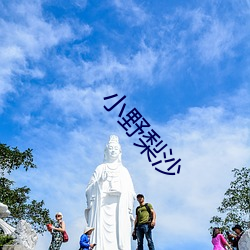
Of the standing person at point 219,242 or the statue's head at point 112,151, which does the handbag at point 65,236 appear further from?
the statue's head at point 112,151

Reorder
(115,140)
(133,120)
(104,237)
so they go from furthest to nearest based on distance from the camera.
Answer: (115,140)
(104,237)
(133,120)

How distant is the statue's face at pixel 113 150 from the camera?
49.9 ft

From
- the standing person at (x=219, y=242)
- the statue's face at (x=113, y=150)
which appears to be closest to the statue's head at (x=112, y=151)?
the statue's face at (x=113, y=150)

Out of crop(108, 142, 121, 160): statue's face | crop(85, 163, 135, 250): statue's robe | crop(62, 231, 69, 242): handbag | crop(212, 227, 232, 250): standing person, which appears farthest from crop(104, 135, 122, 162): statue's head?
crop(212, 227, 232, 250): standing person

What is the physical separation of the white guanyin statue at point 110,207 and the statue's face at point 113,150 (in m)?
0.35

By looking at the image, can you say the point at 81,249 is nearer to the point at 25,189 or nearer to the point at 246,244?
the point at 246,244

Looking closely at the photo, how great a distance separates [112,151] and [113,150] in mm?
46

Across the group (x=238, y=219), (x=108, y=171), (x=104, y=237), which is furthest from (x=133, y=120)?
(x=238, y=219)

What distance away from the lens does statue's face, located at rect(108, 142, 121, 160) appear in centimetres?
1520

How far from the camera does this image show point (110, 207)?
47.1 feet

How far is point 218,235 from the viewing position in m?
10.1

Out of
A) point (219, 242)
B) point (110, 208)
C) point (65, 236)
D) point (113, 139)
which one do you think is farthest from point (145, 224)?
point (113, 139)

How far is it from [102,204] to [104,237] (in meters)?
1.00

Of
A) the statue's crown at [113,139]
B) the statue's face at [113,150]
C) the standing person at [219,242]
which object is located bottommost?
the standing person at [219,242]
